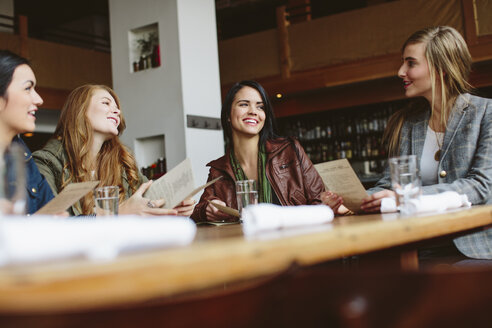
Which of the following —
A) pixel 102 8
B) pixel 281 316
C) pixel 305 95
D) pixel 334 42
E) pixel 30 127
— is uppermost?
pixel 102 8

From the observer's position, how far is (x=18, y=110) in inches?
85.0

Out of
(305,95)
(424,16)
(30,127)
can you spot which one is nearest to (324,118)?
(305,95)

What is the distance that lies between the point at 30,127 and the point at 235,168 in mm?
1152

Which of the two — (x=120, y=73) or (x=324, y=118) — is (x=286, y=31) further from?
(x=120, y=73)

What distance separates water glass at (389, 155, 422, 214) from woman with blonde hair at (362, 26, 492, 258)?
48 centimetres

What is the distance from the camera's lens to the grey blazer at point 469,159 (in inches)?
80.7

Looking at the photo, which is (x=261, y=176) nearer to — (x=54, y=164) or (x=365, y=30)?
(x=54, y=164)

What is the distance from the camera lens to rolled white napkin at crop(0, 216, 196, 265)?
719 millimetres

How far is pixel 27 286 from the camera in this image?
0.60m

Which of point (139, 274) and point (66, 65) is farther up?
point (66, 65)

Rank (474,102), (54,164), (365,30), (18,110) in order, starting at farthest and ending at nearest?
(365,30) → (54,164) → (474,102) → (18,110)

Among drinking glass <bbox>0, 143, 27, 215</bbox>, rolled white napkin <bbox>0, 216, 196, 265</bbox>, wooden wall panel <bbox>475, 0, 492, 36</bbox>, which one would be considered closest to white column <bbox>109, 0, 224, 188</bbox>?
wooden wall panel <bbox>475, 0, 492, 36</bbox>

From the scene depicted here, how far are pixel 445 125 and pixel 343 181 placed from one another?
0.80 m

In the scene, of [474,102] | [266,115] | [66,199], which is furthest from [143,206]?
[474,102]
